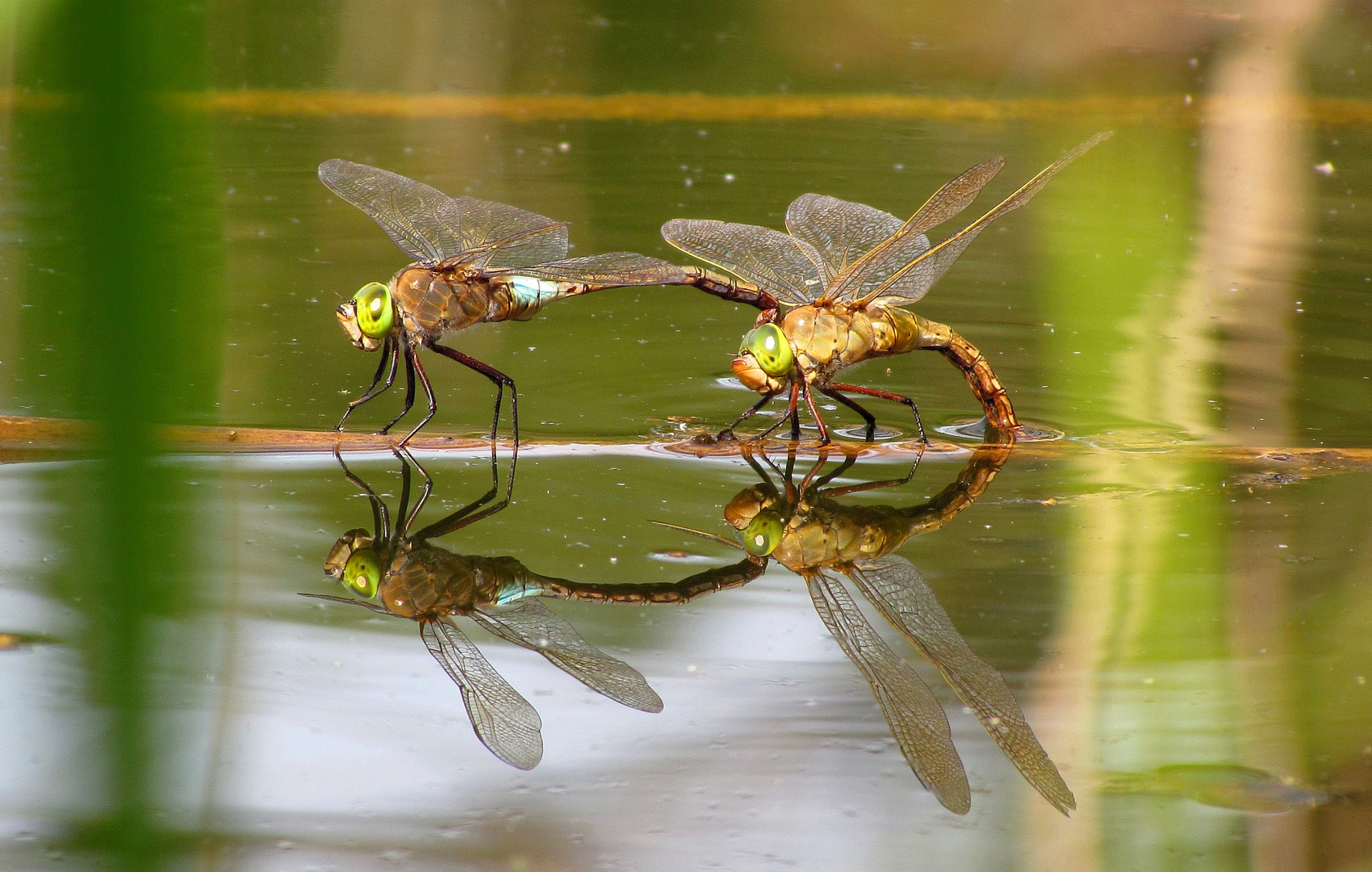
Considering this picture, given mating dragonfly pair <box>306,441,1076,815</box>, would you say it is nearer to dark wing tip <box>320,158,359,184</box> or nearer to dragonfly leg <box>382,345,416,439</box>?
dragonfly leg <box>382,345,416,439</box>

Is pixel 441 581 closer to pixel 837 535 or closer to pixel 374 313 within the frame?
pixel 837 535

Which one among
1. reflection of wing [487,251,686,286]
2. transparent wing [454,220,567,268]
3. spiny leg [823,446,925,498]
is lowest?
spiny leg [823,446,925,498]

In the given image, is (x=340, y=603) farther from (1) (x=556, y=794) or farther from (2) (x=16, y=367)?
(2) (x=16, y=367)

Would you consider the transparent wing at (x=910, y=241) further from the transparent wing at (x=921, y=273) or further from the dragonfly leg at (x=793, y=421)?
the dragonfly leg at (x=793, y=421)

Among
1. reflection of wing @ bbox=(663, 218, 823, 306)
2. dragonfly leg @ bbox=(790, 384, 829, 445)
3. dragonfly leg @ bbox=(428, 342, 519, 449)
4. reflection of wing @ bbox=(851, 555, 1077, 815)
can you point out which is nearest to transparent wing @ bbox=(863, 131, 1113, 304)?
reflection of wing @ bbox=(663, 218, 823, 306)

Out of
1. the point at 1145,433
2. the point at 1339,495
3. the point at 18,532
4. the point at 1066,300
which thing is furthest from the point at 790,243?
the point at 1066,300

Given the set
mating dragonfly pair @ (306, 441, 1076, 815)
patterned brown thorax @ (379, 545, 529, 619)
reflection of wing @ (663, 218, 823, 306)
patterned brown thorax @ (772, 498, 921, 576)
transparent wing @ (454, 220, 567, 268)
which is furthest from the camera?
reflection of wing @ (663, 218, 823, 306)
